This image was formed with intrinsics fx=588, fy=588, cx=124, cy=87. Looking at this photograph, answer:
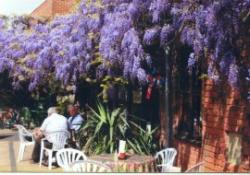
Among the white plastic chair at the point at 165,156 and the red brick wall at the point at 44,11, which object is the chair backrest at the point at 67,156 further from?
the red brick wall at the point at 44,11

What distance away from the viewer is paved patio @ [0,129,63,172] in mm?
9148

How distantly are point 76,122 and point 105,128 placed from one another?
32.8 inches

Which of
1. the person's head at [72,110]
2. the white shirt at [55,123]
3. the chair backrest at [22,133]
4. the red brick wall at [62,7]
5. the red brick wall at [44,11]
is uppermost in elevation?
the red brick wall at [62,7]

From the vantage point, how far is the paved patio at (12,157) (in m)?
9.15

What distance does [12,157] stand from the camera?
989 centimetres

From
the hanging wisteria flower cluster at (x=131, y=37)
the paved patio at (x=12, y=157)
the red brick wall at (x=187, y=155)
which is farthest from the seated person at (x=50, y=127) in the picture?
the red brick wall at (x=187, y=155)

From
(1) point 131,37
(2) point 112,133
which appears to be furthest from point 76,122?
(1) point 131,37

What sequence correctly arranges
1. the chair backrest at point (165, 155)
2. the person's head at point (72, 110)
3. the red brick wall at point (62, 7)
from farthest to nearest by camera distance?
the person's head at point (72, 110) → the red brick wall at point (62, 7) → the chair backrest at point (165, 155)

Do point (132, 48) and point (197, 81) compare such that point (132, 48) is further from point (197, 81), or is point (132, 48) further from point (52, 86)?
point (52, 86)

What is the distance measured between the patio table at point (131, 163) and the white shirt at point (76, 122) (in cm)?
218

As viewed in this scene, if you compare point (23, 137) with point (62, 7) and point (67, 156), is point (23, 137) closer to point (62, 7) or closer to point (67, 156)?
point (62, 7)

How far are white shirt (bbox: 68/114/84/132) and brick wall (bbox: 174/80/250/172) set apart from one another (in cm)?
228

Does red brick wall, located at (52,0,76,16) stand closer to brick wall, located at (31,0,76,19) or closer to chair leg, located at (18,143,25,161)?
brick wall, located at (31,0,76,19)

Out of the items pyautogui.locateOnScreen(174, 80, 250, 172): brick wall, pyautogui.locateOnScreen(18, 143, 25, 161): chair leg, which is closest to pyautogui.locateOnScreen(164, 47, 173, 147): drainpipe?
pyautogui.locateOnScreen(174, 80, 250, 172): brick wall
